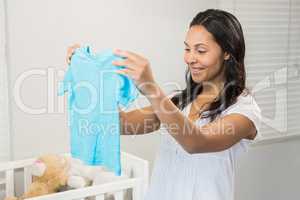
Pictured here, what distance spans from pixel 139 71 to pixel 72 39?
0.89 m

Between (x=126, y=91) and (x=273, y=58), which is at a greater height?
(x=273, y=58)

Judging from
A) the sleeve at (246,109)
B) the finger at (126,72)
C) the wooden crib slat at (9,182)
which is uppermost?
the finger at (126,72)

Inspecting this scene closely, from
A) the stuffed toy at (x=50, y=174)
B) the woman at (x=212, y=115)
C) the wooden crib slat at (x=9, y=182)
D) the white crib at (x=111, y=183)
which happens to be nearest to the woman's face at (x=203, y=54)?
the woman at (x=212, y=115)

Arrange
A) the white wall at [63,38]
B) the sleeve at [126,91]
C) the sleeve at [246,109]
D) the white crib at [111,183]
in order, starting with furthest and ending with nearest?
1. the white wall at [63,38]
2. the white crib at [111,183]
3. the sleeve at [246,109]
4. the sleeve at [126,91]

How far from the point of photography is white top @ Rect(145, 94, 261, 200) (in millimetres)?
1252

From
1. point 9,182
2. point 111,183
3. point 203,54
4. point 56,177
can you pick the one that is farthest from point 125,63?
point 9,182

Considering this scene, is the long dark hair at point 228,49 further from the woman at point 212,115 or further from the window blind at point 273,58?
the window blind at point 273,58

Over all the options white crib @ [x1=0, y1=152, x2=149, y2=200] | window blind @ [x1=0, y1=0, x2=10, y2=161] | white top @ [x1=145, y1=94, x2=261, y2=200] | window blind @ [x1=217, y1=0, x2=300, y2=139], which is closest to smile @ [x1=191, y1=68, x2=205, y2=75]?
white top @ [x1=145, y1=94, x2=261, y2=200]

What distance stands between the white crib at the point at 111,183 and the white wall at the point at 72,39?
102 millimetres

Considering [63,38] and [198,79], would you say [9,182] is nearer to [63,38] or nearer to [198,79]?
[63,38]

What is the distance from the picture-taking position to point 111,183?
4.58 feet

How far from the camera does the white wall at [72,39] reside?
5.51ft

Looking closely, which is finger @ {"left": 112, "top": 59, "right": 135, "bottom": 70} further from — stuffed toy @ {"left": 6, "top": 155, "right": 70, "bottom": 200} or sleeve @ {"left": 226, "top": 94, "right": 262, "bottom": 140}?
stuffed toy @ {"left": 6, "top": 155, "right": 70, "bottom": 200}

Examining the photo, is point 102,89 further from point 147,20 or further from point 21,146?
point 147,20
